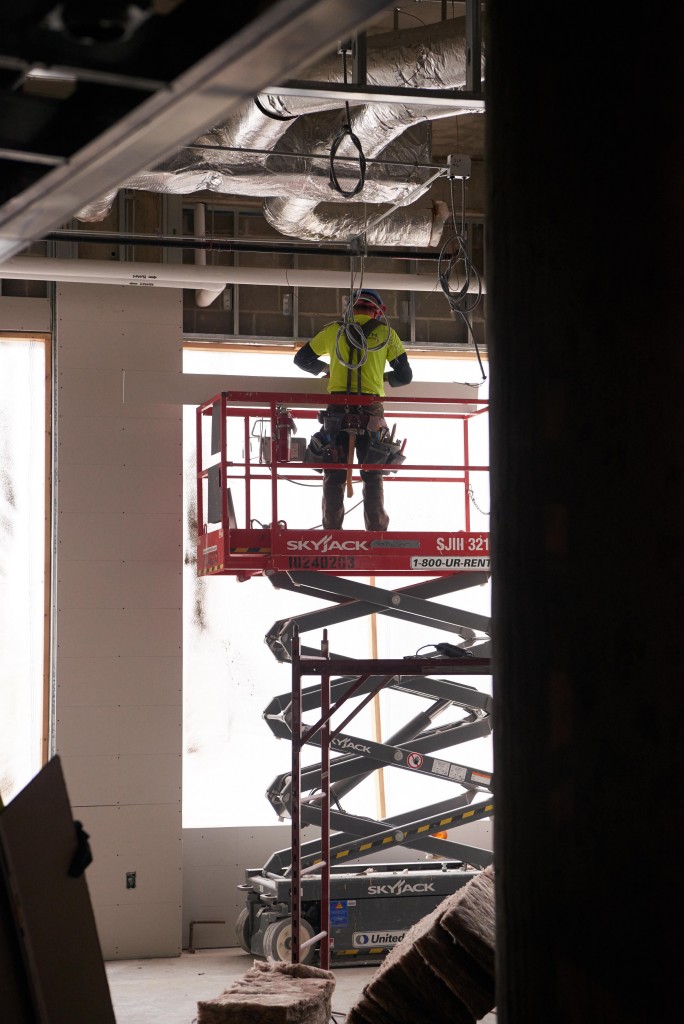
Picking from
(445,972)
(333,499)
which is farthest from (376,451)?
(445,972)

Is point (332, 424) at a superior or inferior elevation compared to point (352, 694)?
superior

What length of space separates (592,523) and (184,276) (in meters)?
9.38

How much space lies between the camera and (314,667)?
8.70 metres

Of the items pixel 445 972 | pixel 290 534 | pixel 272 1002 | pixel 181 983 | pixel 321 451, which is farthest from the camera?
pixel 321 451

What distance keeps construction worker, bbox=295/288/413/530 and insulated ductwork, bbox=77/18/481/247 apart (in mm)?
866

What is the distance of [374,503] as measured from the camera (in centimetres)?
1048

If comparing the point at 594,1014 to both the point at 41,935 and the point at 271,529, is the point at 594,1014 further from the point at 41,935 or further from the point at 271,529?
the point at 271,529

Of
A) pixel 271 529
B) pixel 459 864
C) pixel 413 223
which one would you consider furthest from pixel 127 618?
pixel 413 223

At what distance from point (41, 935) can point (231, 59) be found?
240 centimetres

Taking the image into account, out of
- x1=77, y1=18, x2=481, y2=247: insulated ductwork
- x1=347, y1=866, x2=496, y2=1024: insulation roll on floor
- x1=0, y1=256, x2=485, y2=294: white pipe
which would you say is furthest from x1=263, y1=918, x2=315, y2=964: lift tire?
x1=77, y1=18, x2=481, y2=247: insulated ductwork

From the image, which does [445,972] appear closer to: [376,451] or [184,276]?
[376,451]

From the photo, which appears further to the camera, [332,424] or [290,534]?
[332,424]

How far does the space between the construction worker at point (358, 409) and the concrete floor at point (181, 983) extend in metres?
3.97

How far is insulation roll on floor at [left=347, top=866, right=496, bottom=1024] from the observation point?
6.59 meters
